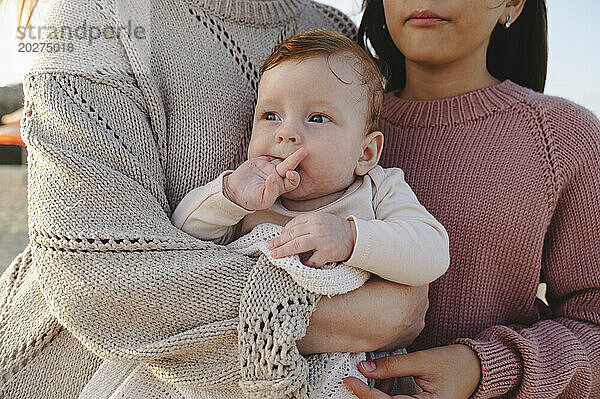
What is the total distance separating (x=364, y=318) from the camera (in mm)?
1272

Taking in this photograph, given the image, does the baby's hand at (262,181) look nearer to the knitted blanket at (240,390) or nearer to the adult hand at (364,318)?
the knitted blanket at (240,390)

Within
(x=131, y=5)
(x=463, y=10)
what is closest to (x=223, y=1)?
(x=131, y=5)

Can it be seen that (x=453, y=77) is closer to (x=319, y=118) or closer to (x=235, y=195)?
(x=319, y=118)

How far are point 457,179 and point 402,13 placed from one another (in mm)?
470

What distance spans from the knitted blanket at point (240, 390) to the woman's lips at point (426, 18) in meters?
0.70

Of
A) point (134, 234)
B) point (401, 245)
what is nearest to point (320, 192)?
point (401, 245)

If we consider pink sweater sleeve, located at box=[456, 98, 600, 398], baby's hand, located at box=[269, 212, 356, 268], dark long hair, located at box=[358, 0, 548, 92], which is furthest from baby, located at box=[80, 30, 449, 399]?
dark long hair, located at box=[358, 0, 548, 92]

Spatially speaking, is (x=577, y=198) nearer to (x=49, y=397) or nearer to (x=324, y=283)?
(x=324, y=283)

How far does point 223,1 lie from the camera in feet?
5.43

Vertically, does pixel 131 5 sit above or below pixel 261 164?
above

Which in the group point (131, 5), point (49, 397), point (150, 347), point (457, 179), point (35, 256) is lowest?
point (49, 397)

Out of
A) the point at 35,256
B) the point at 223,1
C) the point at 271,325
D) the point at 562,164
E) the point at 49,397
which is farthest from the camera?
the point at 223,1

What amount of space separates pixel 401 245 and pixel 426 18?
2.23 ft

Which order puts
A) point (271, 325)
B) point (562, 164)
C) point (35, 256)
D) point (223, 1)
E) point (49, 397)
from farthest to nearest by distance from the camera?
point (223, 1) → point (562, 164) → point (49, 397) → point (35, 256) → point (271, 325)
